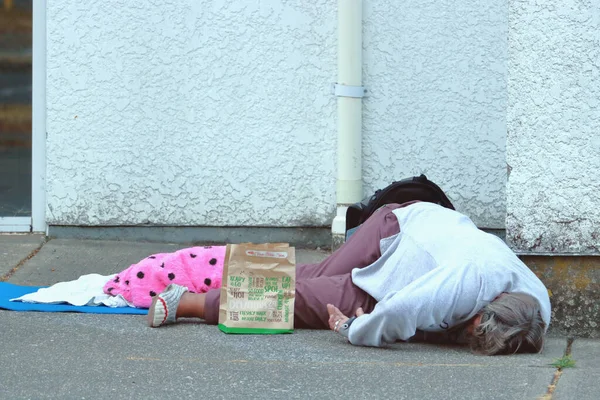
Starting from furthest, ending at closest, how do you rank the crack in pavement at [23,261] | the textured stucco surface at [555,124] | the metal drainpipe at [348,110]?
the metal drainpipe at [348,110] → the crack in pavement at [23,261] → the textured stucco surface at [555,124]

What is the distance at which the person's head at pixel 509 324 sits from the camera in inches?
153

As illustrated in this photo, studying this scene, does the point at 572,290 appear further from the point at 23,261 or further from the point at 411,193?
the point at 23,261

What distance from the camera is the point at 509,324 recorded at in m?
3.90

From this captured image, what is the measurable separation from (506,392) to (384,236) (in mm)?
1227

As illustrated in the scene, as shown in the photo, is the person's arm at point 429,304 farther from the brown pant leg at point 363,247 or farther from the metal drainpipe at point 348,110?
the metal drainpipe at point 348,110

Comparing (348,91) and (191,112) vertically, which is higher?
(348,91)

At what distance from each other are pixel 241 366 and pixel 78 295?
54.2 inches

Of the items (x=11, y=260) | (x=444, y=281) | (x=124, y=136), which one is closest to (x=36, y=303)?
(x=11, y=260)

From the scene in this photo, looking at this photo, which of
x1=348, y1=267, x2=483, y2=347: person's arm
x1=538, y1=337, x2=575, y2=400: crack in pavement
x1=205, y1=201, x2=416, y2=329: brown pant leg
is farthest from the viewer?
x1=205, y1=201, x2=416, y2=329: brown pant leg

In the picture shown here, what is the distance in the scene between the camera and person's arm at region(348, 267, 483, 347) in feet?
12.7

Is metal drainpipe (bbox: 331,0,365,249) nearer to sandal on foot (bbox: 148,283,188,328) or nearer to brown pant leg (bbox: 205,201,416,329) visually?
brown pant leg (bbox: 205,201,416,329)

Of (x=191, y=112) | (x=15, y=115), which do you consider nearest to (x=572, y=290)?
(x=191, y=112)

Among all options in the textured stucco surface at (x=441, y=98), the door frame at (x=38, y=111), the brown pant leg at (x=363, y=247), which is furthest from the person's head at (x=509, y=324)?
the door frame at (x=38, y=111)

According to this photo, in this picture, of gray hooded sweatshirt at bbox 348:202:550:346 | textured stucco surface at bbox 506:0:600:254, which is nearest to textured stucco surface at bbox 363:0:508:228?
textured stucco surface at bbox 506:0:600:254
